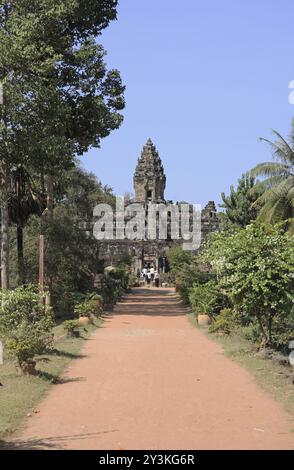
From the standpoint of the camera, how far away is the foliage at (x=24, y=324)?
1138 centimetres

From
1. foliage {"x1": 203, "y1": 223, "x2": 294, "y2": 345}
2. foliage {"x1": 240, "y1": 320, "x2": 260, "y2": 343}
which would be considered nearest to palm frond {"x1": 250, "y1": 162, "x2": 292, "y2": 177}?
foliage {"x1": 240, "y1": 320, "x2": 260, "y2": 343}

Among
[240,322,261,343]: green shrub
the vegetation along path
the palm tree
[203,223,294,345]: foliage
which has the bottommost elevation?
the vegetation along path

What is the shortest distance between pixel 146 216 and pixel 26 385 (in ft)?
165

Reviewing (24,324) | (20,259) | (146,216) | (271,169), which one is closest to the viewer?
(24,324)

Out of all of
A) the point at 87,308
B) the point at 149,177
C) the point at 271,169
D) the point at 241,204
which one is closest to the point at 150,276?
the point at 149,177

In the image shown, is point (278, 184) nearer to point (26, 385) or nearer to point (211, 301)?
point (211, 301)

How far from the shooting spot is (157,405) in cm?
917

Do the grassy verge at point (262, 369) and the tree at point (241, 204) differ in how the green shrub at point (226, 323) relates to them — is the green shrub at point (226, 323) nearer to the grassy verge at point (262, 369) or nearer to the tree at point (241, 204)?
the grassy verge at point (262, 369)

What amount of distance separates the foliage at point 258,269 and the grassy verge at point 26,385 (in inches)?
146

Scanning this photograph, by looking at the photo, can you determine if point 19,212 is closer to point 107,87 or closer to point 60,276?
point 60,276

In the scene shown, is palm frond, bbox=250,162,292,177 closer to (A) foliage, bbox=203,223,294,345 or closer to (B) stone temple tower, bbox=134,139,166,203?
(A) foliage, bbox=203,223,294,345

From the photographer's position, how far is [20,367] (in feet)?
37.2

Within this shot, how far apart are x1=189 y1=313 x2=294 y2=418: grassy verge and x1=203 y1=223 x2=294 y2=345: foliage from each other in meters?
0.77

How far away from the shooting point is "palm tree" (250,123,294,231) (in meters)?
22.2
